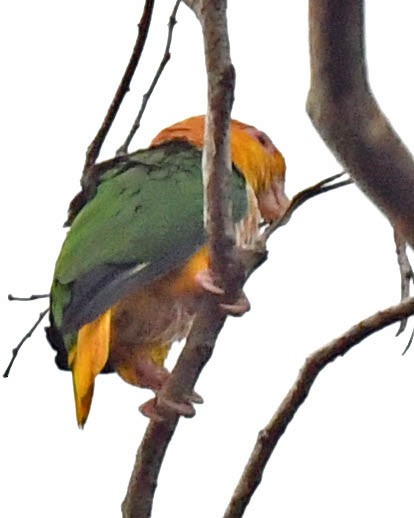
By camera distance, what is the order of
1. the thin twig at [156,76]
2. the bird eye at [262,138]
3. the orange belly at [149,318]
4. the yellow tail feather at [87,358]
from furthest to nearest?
the bird eye at [262,138] → the orange belly at [149,318] → the yellow tail feather at [87,358] → the thin twig at [156,76]

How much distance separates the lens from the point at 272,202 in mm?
3705

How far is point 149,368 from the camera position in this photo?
3141mm

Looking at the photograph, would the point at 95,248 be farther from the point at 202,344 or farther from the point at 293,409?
the point at 293,409

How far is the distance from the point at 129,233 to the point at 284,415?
125cm

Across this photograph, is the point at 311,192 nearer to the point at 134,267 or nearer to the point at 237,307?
the point at 237,307

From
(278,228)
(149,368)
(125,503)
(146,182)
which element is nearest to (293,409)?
(278,228)

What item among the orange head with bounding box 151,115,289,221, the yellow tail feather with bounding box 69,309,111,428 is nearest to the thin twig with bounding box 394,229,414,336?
the yellow tail feather with bounding box 69,309,111,428

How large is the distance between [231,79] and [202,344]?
2.38 feet

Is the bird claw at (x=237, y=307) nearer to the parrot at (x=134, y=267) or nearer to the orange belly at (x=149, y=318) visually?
the parrot at (x=134, y=267)

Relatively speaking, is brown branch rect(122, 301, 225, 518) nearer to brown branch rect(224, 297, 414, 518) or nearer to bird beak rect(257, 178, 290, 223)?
brown branch rect(224, 297, 414, 518)

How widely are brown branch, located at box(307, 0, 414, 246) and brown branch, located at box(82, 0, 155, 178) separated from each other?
1.06 metres

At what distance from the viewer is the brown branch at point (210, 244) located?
1.69 metres

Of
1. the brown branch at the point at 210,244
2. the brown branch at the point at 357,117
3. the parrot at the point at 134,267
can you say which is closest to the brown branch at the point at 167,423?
the brown branch at the point at 210,244

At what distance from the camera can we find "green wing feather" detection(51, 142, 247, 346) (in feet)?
9.50
